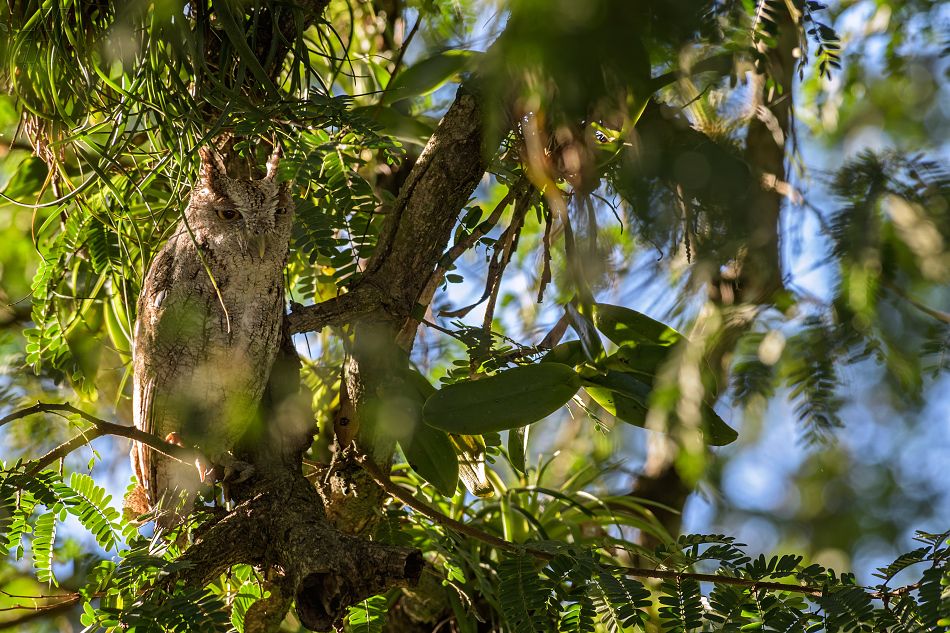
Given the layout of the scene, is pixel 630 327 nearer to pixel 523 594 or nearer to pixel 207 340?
pixel 523 594

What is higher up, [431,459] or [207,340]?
[207,340]

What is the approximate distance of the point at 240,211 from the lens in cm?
80

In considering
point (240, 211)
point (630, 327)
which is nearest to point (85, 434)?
point (240, 211)

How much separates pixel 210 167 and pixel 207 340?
0.77 feet

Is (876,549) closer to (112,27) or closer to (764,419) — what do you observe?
(764,419)

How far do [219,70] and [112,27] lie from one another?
115 millimetres

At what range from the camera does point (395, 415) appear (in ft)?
2.42

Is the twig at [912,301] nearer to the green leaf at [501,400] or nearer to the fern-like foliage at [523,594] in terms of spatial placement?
the green leaf at [501,400]

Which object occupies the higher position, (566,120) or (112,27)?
(112,27)

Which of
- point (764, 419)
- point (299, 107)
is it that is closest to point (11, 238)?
point (299, 107)

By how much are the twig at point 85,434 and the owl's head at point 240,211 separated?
262mm

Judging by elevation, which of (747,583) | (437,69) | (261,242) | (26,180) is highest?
(26,180)

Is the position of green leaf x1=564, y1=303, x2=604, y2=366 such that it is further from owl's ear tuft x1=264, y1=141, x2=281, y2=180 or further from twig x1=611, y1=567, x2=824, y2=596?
owl's ear tuft x1=264, y1=141, x2=281, y2=180

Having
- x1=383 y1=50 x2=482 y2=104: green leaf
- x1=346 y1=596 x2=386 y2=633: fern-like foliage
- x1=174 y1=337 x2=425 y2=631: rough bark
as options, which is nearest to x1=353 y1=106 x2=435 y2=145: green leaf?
x1=383 y1=50 x2=482 y2=104: green leaf
